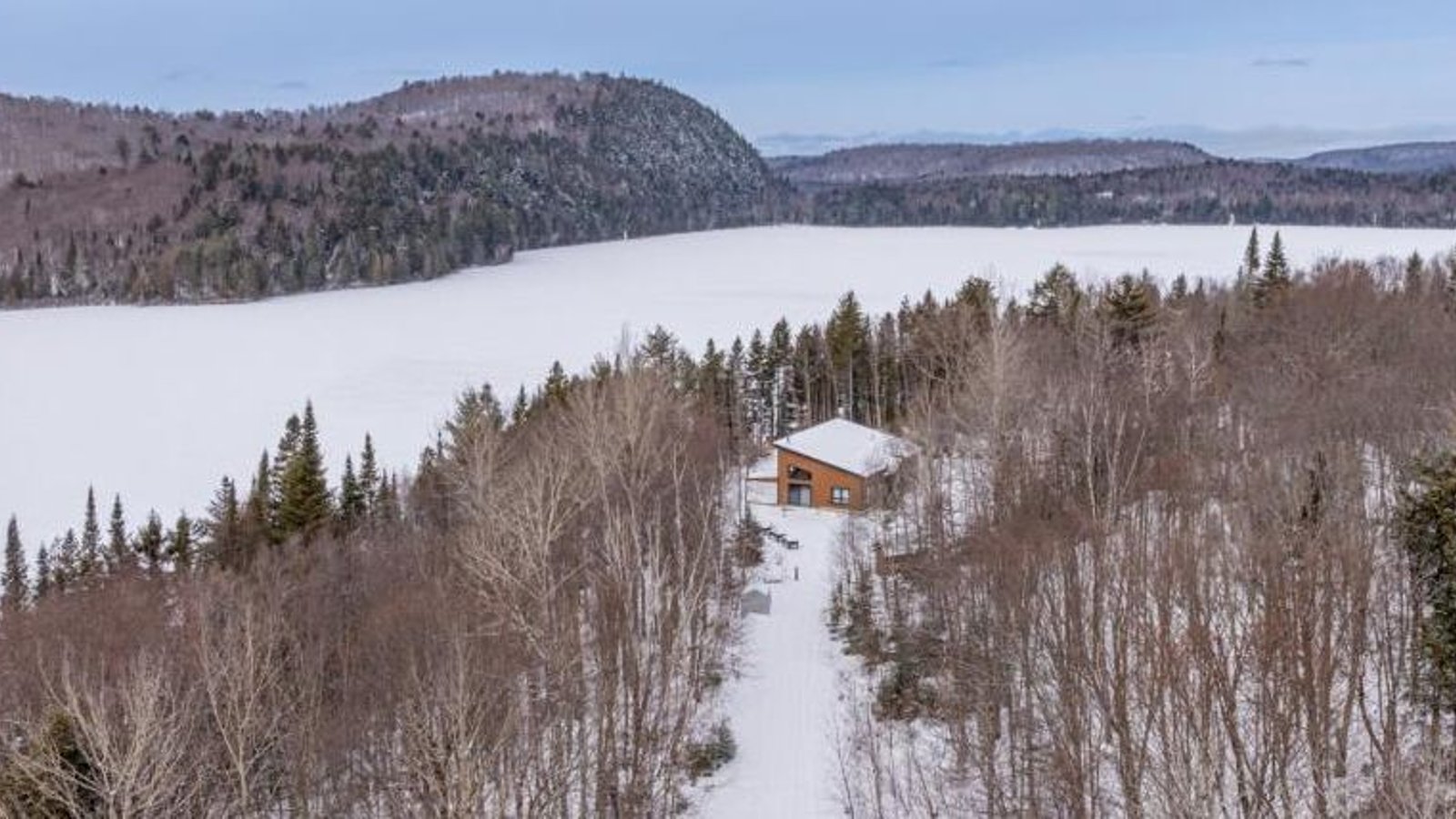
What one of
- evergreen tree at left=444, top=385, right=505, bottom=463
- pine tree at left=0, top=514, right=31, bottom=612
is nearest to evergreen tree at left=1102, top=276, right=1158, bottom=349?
evergreen tree at left=444, top=385, right=505, bottom=463

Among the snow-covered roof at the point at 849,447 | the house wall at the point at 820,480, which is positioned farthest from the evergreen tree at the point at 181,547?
the snow-covered roof at the point at 849,447

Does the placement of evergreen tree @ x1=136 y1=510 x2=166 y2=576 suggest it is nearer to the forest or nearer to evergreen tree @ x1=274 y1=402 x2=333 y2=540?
the forest

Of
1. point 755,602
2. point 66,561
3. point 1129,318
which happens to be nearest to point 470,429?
point 755,602

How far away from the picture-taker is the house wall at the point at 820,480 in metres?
47.0

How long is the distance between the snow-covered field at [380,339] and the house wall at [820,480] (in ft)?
73.4

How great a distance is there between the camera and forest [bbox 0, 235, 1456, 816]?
15.3 meters

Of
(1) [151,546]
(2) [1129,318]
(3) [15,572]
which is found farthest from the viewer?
(2) [1129,318]

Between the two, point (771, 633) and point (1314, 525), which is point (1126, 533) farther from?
point (771, 633)

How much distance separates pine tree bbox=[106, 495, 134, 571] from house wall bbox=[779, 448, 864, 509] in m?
24.3

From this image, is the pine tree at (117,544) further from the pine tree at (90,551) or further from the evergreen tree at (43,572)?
the evergreen tree at (43,572)

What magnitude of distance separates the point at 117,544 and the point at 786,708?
94.3 ft

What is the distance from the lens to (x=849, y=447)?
160 ft

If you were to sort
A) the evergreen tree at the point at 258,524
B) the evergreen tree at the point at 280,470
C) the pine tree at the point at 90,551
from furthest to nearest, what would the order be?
the evergreen tree at the point at 280,470 < the pine tree at the point at 90,551 < the evergreen tree at the point at 258,524

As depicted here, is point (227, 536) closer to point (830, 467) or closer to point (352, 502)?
point (352, 502)
